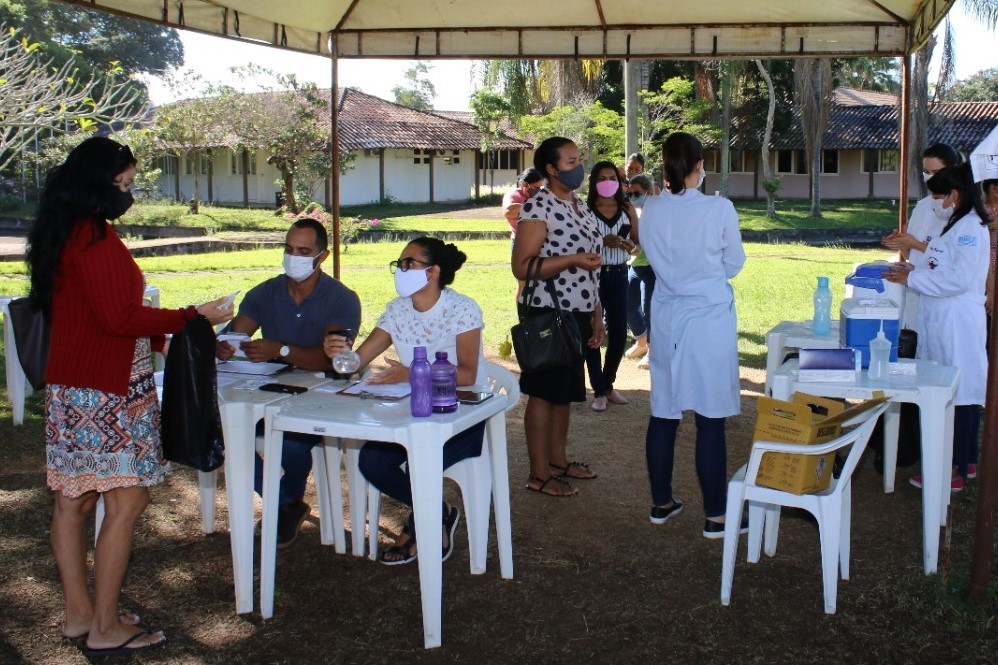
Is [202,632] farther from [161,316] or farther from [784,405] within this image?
[784,405]

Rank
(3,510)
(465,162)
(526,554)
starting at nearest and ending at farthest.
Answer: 1. (526,554)
2. (3,510)
3. (465,162)

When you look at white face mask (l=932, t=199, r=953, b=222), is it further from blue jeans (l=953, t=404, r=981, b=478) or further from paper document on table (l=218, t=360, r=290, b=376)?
paper document on table (l=218, t=360, r=290, b=376)

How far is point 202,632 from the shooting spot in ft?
12.4

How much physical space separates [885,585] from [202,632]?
2.71m

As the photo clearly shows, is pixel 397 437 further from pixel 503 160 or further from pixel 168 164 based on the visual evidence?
pixel 503 160

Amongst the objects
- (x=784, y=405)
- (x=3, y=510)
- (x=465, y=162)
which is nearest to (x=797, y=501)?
(x=784, y=405)

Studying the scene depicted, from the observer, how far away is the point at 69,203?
330cm

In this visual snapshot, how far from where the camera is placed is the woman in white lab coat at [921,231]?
5.39 meters

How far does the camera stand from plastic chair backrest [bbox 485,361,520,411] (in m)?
4.38

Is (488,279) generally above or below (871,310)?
below

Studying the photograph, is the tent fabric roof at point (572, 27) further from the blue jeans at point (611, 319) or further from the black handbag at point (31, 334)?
the black handbag at point (31, 334)

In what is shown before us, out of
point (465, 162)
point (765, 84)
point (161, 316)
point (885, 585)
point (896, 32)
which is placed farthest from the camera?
point (465, 162)

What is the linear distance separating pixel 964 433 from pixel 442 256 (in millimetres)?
A: 3034

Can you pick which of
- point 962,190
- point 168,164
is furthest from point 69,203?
point 168,164
